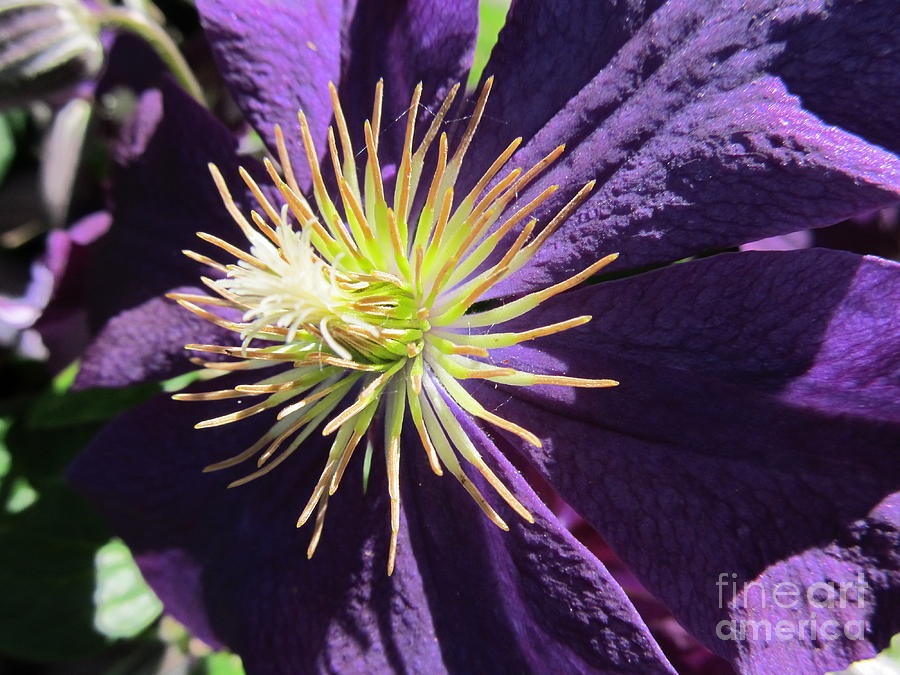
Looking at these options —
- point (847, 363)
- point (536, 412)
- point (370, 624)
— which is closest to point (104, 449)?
point (370, 624)

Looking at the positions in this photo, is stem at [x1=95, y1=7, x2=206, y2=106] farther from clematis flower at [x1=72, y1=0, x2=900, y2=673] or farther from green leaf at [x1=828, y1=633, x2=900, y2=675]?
green leaf at [x1=828, y1=633, x2=900, y2=675]

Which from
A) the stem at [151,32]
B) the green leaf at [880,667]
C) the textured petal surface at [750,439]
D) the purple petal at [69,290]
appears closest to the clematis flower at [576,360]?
the textured petal surface at [750,439]

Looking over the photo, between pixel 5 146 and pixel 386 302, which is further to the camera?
pixel 5 146

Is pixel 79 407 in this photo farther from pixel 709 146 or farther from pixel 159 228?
pixel 709 146

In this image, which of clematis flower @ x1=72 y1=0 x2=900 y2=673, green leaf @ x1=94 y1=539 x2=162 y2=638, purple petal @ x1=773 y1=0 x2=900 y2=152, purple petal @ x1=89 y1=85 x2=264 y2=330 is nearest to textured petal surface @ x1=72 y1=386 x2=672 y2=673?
clematis flower @ x1=72 y1=0 x2=900 y2=673

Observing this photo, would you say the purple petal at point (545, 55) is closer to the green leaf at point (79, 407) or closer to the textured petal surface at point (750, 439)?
the textured petal surface at point (750, 439)

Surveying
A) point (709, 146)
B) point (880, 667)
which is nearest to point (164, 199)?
point (709, 146)

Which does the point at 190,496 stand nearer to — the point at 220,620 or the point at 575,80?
the point at 220,620
